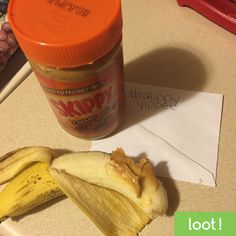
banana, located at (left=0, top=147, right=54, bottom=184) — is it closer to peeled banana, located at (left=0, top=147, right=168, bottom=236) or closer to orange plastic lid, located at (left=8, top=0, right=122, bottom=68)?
peeled banana, located at (left=0, top=147, right=168, bottom=236)

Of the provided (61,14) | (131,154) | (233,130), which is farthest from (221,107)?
(61,14)

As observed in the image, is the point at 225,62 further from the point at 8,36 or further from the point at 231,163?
the point at 8,36

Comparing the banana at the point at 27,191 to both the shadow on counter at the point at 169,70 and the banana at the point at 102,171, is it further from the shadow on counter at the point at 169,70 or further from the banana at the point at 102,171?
the shadow on counter at the point at 169,70

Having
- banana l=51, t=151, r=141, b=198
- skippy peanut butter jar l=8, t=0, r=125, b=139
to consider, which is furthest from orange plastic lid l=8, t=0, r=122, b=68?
banana l=51, t=151, r=141, b=198

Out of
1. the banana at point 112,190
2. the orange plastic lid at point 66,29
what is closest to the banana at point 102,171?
the banana at point 112,190

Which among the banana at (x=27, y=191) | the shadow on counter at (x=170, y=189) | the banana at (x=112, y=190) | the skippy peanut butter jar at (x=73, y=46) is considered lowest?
the shadow on counter at (x=170, y=189)
